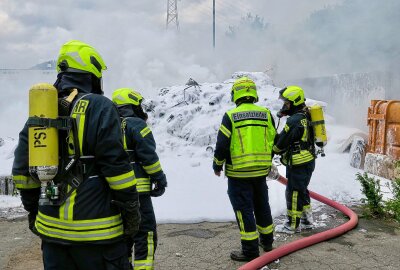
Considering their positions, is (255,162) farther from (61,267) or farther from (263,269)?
(61,267)

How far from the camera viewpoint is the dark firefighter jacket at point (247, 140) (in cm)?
397

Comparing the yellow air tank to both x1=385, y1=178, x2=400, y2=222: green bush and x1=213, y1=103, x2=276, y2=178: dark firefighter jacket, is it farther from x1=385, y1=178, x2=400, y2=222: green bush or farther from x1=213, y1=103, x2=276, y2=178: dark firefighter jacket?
x1=213, y1=103, x2=276, y2=178: dark firefighter jacket

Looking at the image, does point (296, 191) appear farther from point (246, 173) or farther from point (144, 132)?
point (144, 132)

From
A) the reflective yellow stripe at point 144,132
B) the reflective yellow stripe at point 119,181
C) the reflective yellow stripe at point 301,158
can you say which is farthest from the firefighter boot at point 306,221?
the reflective yellow stripe at point 119,181

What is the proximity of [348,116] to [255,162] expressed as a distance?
30.6ft

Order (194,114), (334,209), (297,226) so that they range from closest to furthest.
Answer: (297,226), (334,209), (194,114)

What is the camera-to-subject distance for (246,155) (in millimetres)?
3971

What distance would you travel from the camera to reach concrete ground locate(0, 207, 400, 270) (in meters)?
3.98

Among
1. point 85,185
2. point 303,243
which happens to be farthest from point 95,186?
point 303,243

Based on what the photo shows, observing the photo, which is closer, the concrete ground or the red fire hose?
the red fire hose

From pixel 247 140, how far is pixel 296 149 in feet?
3.74

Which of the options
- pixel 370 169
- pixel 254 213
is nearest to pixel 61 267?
pixel 254 213

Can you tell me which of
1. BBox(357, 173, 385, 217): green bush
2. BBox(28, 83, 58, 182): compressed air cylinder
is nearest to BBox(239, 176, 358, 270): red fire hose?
BBox(357, 173, 385, 217): green bush

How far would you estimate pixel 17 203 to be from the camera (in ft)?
23.0
